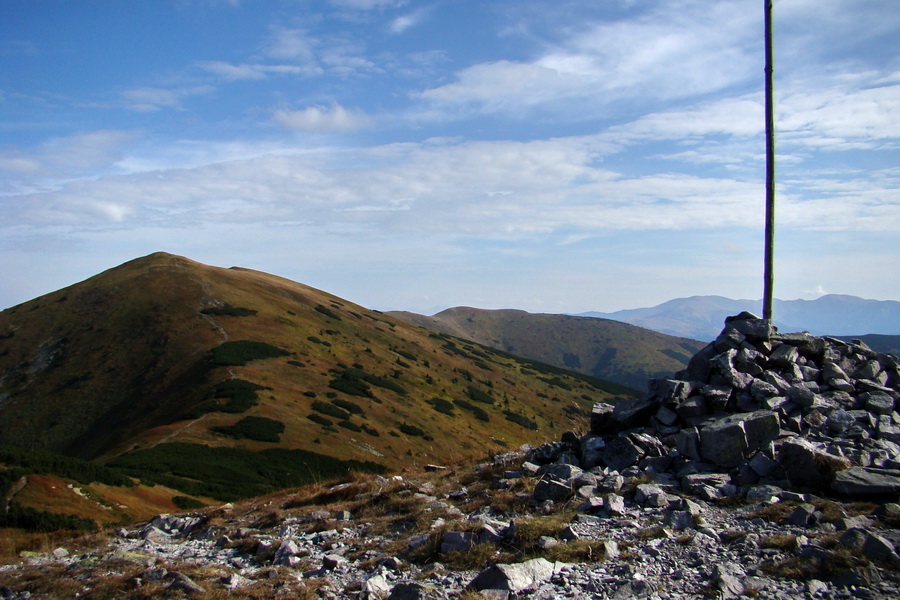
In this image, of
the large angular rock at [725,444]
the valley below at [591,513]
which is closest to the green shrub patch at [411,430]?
the valley below at [591,513]

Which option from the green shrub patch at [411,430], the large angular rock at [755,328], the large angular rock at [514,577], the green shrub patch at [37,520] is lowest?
the green shrub patch at [411,430]

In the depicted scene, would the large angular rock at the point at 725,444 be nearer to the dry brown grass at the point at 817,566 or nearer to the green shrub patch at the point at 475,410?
the dry brown grass at the point at 817,566

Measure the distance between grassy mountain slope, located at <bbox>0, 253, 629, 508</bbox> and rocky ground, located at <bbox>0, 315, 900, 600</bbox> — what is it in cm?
3026

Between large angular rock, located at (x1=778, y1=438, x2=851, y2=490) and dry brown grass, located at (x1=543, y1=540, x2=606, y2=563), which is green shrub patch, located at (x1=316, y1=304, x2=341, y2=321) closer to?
large angular rock, located at (x1=778, y1=438, x2=851, y2=490)

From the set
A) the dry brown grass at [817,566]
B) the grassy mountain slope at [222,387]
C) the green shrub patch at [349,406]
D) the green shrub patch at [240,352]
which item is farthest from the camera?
the green shrub patch at [240,352]

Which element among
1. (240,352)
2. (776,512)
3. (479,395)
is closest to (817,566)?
(776,512)

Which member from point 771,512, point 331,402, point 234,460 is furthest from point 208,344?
point 771,512

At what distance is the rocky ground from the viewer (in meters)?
7.62

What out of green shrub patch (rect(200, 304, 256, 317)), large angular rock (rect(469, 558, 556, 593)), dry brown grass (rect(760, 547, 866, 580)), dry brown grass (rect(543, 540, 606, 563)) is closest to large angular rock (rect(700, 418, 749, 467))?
dry brown grass (rect(760, 547, 866, 580))

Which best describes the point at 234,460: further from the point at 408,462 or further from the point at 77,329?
the point at 77,329

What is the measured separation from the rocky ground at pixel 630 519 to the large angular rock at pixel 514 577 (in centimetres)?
2

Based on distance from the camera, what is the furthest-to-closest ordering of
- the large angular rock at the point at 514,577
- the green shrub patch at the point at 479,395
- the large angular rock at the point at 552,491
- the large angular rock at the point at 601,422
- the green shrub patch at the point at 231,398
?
the green shrub patch at the point at 479,395, the green shrub patch at the point at 231,398, the large angular rock at the point at 601,422, the large angular rock at the point at 552,491, the large angular rock at the point at 514,577

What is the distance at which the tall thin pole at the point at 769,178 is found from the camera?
56.2 feet

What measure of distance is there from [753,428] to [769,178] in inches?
369
